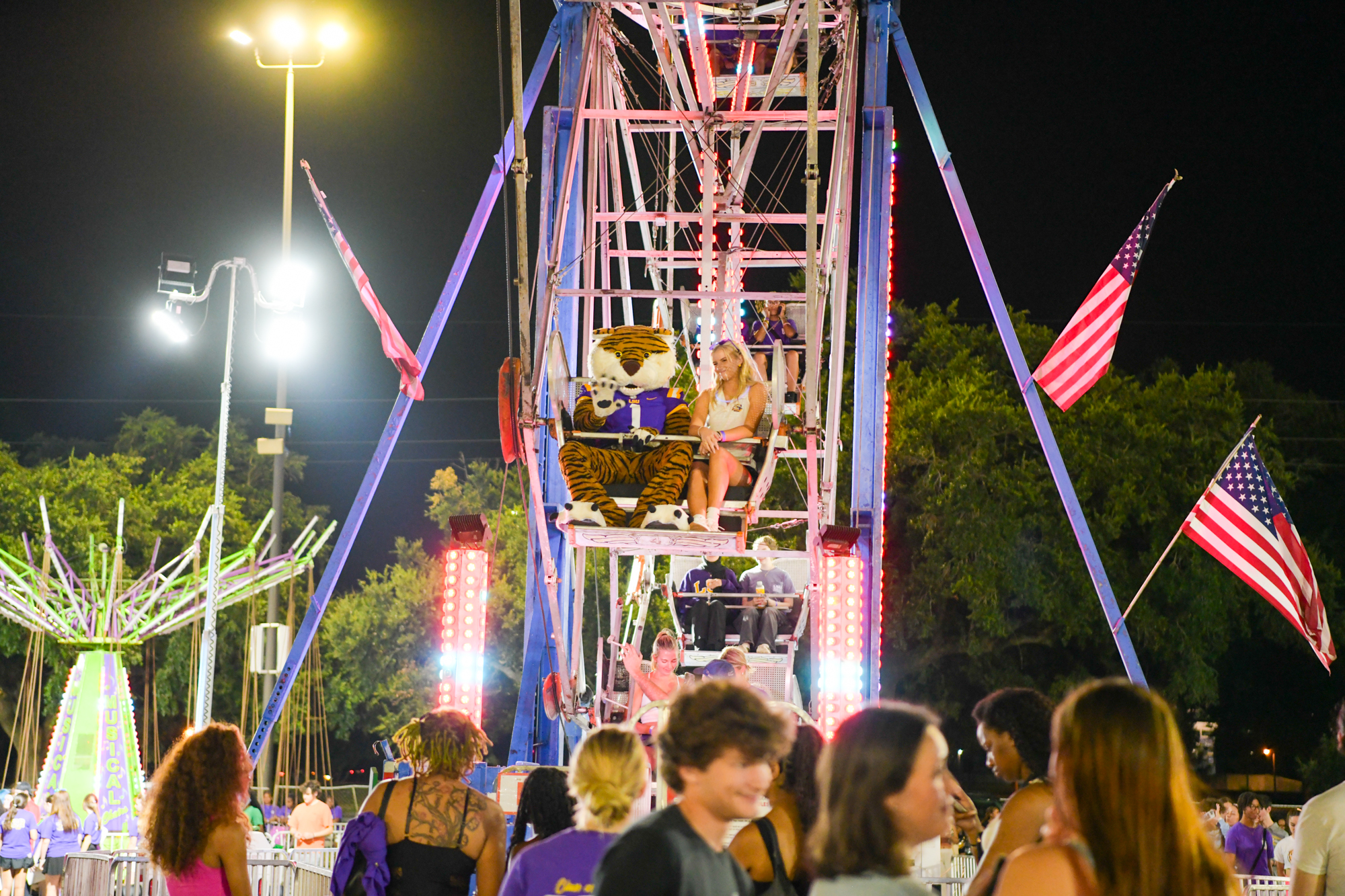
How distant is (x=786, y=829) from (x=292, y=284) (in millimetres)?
16216

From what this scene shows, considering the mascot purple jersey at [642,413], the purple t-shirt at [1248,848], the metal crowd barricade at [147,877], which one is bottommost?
the purple t-shirt at [1248,848]

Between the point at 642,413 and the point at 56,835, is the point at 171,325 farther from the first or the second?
the point at 642,413

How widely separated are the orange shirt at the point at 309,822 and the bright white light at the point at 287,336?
6907 millimetres

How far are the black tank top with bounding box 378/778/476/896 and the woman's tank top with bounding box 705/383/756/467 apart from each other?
5200 millimetres

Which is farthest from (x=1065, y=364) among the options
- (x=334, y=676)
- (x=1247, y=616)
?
(x=334, y=676)

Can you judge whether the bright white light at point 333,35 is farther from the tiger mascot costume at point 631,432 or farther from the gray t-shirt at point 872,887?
the gray t-shirt at point 872,887

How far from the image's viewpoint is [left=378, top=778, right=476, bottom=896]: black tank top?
4645 millimetres

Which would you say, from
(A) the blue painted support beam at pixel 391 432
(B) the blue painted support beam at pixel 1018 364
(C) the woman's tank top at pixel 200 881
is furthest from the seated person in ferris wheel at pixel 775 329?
(C) the woman's tank top at pixel 200 881

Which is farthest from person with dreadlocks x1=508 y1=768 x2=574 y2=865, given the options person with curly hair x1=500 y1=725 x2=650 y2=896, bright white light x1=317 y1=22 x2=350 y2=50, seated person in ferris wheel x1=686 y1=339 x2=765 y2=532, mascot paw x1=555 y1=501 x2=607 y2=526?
bright white light x1=317 y1=22 x2=350 y2=50

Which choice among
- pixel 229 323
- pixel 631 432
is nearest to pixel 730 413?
pixel 631 432

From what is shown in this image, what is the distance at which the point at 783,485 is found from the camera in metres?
27.6

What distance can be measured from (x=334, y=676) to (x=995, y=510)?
2521 centimetres

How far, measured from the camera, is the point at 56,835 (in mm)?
13820

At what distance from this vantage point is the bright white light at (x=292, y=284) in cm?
1867
